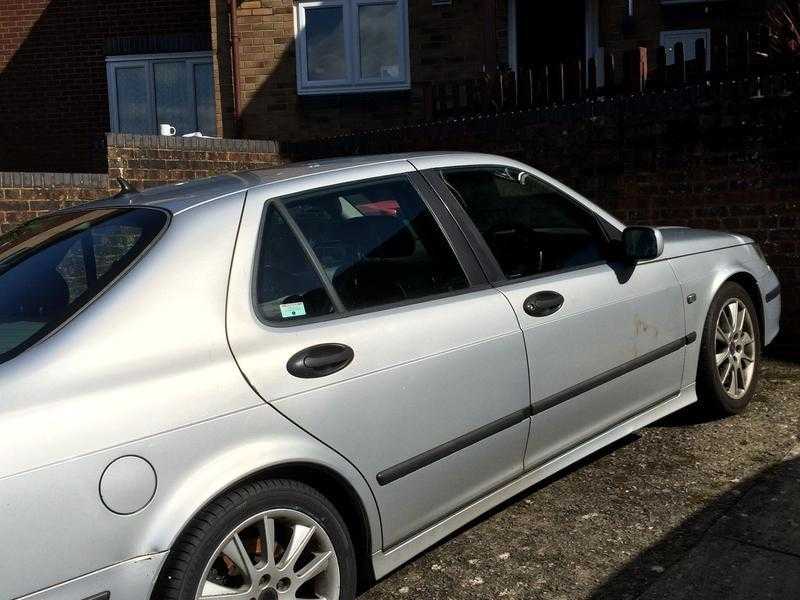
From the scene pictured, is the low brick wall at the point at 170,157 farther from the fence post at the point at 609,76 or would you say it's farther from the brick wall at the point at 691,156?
the fence post at the point at 609,76

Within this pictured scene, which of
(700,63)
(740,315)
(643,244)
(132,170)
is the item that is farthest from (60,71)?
(643,244)

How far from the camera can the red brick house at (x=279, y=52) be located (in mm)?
13289

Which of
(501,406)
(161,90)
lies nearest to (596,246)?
(501,406)

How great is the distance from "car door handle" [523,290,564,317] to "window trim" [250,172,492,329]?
19 centimetres

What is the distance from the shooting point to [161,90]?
15.8 metres

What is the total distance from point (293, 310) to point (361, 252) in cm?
45

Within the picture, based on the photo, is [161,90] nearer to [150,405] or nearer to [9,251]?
[9,251]

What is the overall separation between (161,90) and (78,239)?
1342 centimetres

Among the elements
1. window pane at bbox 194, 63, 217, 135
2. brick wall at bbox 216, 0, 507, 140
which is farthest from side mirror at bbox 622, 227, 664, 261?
window pane at bbox 194, 63, 217, 135

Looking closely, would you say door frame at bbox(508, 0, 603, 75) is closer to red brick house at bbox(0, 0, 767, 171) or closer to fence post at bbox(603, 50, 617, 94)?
red brick house at bbox(0, 0, 767, 171)

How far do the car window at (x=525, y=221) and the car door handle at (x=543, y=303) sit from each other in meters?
0.12

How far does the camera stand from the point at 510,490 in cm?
365

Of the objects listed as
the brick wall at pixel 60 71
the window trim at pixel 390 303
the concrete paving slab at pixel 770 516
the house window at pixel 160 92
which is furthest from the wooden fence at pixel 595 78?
the brick wall at pixel 60 71

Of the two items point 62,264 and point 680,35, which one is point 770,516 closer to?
point 62,264
